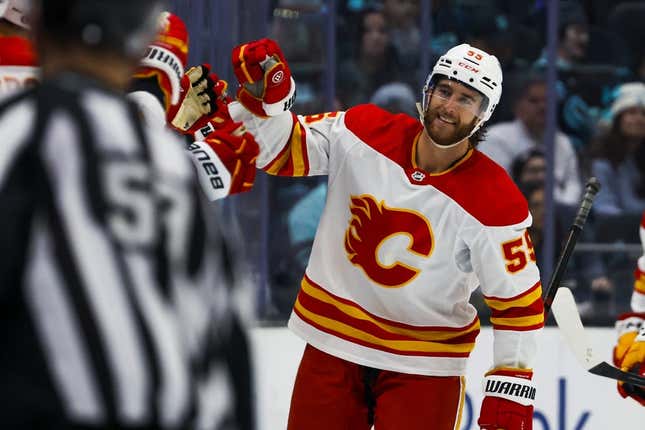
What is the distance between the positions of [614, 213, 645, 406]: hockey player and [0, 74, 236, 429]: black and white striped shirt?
7.03ft

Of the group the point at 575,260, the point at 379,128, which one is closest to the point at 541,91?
the point at 575,260

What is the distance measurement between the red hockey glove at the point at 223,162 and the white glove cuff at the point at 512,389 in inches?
29.0

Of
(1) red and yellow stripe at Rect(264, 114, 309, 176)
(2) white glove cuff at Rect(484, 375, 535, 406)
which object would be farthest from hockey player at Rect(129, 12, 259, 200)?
(2) white glove cuff at Rect(484, 375, 535, 406)

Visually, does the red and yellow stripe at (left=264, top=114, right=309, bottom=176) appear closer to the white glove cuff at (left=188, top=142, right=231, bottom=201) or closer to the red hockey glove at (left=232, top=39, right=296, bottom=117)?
the red hockey glove at (left=232, top=39, right=296, bottom=117)

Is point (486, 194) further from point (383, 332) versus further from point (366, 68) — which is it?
point (366, 68)

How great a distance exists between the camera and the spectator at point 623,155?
4.65 m

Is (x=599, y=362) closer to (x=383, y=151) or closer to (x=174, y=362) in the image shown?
(x=383, y=151)

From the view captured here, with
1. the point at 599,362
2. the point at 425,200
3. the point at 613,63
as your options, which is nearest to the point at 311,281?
the point at 425,200

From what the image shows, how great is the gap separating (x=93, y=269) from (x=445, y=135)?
61.8 inches

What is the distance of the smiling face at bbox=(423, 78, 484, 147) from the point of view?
2.67 metres

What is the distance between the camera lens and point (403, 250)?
2.66m

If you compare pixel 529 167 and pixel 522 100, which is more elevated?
pixel 522 100

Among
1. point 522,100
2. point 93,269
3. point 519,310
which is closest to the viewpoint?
point 93,269

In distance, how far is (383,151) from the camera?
8.96 feet
